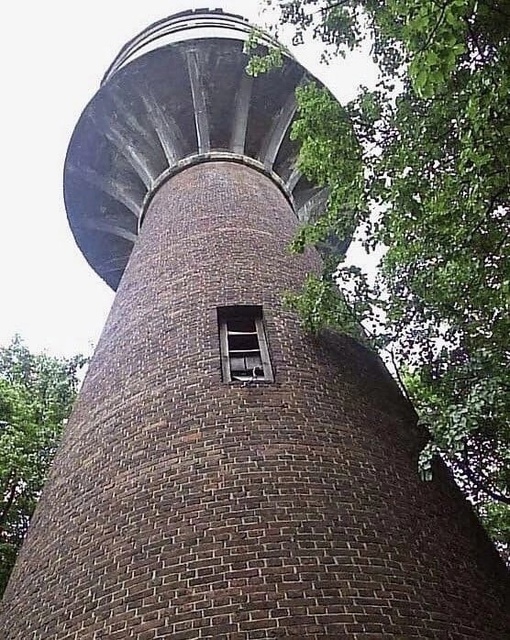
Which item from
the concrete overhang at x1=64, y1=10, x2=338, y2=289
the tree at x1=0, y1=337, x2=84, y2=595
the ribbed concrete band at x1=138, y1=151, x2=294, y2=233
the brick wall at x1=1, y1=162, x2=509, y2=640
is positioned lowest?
the brick wall at x1=1, y1=162, x2=509, y2=640

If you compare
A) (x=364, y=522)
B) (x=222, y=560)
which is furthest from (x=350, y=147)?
(x=222, y=560)

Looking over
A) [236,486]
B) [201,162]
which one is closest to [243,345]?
[236,486]

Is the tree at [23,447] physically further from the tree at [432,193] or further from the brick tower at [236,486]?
the tree at [432,193]

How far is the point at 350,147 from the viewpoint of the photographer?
30.8 feet

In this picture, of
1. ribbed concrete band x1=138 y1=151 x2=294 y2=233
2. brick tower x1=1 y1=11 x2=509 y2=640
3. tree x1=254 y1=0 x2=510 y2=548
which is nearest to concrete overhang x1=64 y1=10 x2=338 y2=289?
ribbed concrete band x1=138 y1=151 x2=294 y2=233

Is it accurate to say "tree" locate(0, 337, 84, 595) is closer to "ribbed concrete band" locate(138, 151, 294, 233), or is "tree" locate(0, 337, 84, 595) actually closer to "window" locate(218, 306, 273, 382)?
"ribbed concrete band" locate(138, 151, 294, 233)

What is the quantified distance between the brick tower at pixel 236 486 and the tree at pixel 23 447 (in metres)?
5.02

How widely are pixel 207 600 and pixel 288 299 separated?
14.9 ft

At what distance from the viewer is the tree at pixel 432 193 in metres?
6.70

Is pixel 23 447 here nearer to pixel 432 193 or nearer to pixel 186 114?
pixel 186 114

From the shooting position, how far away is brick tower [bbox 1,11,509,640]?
5629 millimetres

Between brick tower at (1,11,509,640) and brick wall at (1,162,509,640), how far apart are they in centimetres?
2

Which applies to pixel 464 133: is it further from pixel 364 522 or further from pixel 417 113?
pixel 364 522

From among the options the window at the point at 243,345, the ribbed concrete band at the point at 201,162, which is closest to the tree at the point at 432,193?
the window at the point at 243,345
